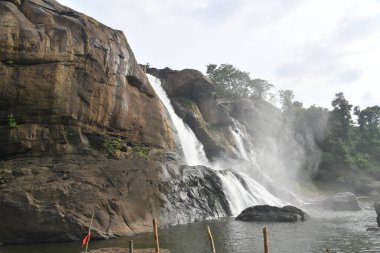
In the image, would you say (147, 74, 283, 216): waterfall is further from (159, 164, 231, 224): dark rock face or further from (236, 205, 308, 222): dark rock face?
(236, 205, 308, 222): dark rock face

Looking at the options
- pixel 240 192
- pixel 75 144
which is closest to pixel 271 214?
pixel 240 192

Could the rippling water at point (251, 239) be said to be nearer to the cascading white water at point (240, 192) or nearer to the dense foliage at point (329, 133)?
the cascading white water at point (240, 192)

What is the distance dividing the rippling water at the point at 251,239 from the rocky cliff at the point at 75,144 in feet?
5.18

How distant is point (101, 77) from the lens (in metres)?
31.6

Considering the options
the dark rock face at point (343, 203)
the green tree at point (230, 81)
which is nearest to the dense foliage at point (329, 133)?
the green tree at point (230, 81)

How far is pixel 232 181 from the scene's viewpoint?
121 feet

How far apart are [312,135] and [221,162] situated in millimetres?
34031

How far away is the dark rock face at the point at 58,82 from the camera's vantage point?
2694 cm

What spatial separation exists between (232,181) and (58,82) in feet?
57.8

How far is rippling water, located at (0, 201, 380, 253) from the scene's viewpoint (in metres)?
19.9

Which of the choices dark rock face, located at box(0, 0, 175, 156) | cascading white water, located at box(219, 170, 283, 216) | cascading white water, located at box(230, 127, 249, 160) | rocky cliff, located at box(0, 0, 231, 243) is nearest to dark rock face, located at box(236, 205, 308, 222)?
rocky cliff, located at box(0, 0, 231, 243)

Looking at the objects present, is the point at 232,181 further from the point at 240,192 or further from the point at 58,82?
the point at 58,82

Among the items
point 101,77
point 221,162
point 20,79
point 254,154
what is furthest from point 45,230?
point 254,154

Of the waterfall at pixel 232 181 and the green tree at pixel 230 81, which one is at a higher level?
the green tree at pixel 230 81
